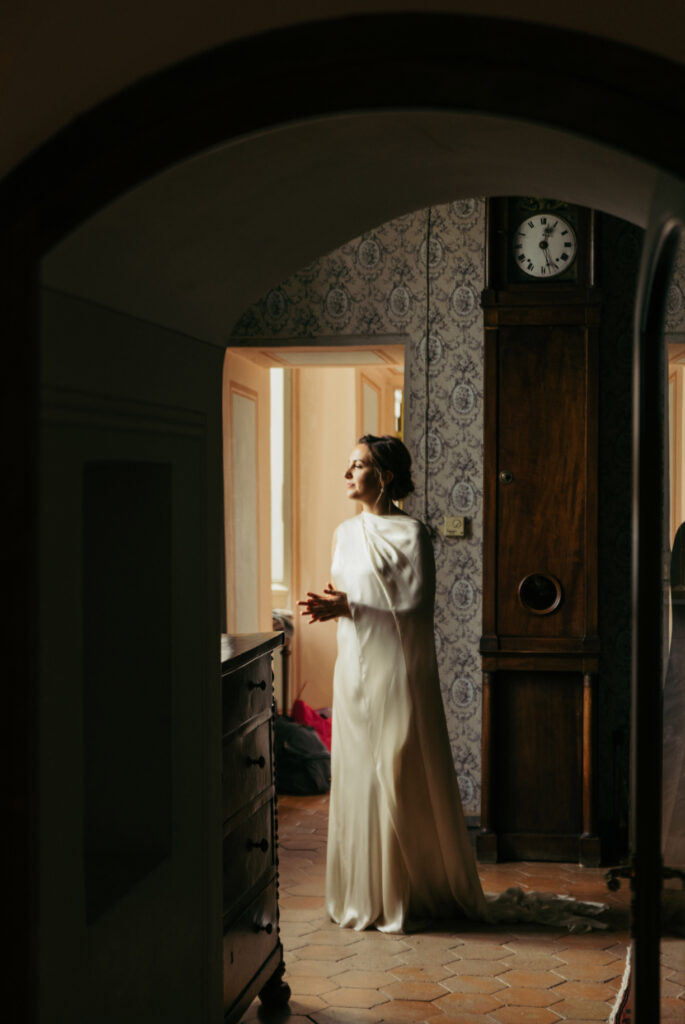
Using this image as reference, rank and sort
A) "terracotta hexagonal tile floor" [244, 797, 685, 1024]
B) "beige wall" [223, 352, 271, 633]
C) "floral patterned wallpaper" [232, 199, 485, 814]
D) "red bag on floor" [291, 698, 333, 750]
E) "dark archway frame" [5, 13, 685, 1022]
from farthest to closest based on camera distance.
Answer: "red bag on floor" [291, 698, 333, 750] → "beige wall" [223, 352, 271, 633] → "floral patterned wallpaper" [232, 199, 485, 814] → "terracotta hexagonal tile floor" [244, 797, 685, 1024] → "dark archway frame" [5, 13, 685, 1022]

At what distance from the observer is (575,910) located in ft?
14.1

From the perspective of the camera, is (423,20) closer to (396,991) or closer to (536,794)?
(396,991)

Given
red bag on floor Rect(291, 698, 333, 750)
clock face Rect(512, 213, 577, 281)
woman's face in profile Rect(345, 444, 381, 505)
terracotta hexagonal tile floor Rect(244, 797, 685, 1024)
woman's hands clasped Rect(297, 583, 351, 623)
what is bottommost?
terracotta hexagonal tile floor Rect(244, 797, 685, 1024)

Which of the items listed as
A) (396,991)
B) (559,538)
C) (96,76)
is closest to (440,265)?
(559,538)

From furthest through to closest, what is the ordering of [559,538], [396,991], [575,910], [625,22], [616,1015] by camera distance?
[559,538] < [575,910] < [396,991] < [616,1015] < [625,22]

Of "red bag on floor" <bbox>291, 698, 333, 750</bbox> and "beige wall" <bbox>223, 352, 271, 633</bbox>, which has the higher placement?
"beige wall" <bbox>223, 352, 271, 633</bbox>

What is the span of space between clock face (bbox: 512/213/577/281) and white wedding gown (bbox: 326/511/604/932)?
1601mm

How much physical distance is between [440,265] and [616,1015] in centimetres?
357

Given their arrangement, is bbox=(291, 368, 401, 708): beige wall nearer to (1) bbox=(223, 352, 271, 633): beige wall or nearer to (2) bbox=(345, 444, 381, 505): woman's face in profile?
(1) bbox=(223, 352, 271, 633): beige wall

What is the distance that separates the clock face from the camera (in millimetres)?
5121

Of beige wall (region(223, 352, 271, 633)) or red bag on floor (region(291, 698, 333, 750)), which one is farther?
red bag on floor (region(291, 698, 333, 750))

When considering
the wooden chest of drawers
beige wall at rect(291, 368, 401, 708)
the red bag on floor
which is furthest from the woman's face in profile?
beige wall at rect(291, 368, 401, 708)

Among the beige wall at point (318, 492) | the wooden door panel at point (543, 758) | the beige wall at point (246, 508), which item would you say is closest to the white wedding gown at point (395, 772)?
the wooden door panel at point (543, 758)

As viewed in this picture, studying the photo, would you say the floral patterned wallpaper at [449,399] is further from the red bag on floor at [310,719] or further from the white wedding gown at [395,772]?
the red bag on floor at [310,719]
